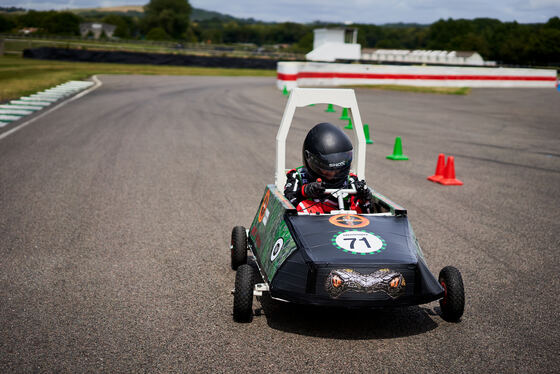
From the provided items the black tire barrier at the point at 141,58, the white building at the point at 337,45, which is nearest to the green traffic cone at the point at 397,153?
the white building at the point at 337,45

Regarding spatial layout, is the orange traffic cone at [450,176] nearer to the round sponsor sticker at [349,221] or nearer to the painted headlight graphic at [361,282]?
the round sponsor sticker at [349,221]

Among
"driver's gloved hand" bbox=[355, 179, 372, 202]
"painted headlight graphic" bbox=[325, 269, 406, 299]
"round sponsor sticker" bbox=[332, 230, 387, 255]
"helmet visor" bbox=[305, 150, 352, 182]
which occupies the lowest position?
"painted headlight graphic" bbox=[325, 269, 406, 299]

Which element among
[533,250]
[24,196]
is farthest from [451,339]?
[24,196]

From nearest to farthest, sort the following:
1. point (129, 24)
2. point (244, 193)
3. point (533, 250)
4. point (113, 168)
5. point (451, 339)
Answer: point (451, 339) → point (533, 250) → point (244, 193) → point (113, 168) → point (129, 24)

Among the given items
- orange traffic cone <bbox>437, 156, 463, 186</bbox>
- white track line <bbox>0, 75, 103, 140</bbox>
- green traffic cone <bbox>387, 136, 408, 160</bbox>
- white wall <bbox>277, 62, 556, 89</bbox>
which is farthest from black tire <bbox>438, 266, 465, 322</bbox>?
white wall <bbox>277, 62, 556, 89</bbox>

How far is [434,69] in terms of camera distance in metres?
32.8

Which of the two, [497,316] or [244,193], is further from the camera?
[244,193]

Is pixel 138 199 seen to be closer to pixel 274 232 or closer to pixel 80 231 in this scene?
pixel 80 231

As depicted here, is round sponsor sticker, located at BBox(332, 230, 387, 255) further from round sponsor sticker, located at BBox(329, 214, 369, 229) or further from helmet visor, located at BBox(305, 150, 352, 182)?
helmet visor, located at BBox(305, 150, 352, 182)

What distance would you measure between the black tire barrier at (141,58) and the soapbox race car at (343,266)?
4192cm

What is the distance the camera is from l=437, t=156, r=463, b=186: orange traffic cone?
9.35 metres

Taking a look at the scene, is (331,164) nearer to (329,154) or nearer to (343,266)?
(329,154)

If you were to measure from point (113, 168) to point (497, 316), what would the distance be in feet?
23.7

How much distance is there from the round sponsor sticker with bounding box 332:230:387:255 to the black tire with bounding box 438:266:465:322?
0.58 meters
